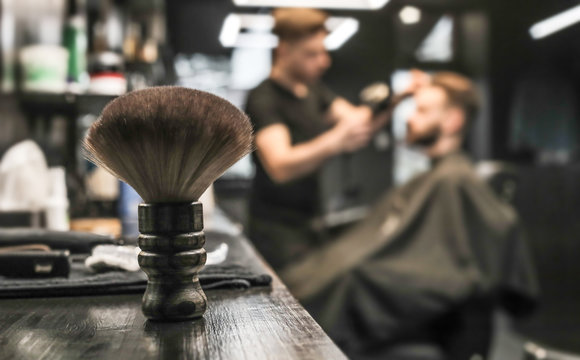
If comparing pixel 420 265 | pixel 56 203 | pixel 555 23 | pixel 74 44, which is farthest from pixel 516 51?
pixel 56 203

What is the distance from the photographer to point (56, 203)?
1.69m

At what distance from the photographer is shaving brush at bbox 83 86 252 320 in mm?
709

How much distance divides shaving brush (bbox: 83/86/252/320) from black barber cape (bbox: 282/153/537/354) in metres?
1.89

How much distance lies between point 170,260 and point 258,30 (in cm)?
626

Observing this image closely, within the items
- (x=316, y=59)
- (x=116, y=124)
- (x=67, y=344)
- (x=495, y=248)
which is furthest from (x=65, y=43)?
(x=495, y=248)

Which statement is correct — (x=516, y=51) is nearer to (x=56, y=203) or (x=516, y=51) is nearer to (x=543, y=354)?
(x=543, y=354)

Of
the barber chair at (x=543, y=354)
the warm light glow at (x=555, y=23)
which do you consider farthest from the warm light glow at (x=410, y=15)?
the barber chair at (x=543, y=354)

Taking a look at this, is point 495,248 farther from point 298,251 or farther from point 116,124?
point 116,124

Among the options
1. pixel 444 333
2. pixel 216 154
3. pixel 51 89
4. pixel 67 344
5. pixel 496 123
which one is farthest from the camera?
pixel 496 123

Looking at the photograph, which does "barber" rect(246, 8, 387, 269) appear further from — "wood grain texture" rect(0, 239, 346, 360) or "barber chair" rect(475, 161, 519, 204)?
"barber chair" rect(475, 161, 519, 204)

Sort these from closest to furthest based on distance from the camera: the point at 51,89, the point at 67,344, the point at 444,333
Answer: the point at 67,344, the point at 51,89, the point at 444,333

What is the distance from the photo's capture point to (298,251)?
2.71 metres

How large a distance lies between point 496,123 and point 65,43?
15.3 ft

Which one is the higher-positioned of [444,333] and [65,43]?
[65,43]
